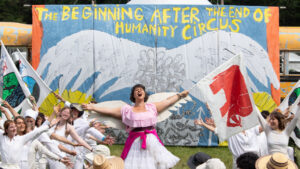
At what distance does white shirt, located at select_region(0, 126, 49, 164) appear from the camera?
8.41m

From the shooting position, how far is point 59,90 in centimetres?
1672

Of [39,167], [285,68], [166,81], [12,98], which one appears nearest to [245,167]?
[39,167]

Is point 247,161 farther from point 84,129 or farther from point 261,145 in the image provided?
point 84,129

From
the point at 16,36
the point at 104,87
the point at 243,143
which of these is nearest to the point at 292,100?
the point at 243,143

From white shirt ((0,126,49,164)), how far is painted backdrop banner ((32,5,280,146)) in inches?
319

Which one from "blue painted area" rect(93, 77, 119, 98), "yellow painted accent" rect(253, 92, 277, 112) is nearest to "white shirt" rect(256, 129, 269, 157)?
"yellow painted accent" rect(253, 92, 277, 112)

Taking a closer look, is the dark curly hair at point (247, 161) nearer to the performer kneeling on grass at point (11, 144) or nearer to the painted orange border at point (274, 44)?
the performer kneeling on grass at point (11, 144)

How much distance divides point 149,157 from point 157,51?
8.67m

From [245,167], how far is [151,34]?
37.7ft

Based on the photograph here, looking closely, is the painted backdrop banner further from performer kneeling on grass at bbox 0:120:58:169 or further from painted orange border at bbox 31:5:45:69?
performer kneeling on grass at bbox 0:120:58:169

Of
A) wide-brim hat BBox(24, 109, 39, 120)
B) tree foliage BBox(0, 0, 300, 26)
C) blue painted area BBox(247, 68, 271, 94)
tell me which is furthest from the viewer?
tree foliage BBox(0, 0, 300, 26)

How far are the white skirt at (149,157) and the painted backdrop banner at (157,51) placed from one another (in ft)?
27.0

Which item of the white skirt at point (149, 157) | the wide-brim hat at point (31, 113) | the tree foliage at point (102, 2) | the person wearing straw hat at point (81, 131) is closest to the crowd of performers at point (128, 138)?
the white skirt at point (149, 157)

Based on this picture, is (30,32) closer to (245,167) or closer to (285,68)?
(285,68)
